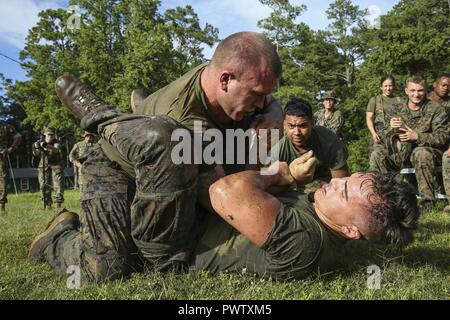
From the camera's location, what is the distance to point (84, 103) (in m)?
3.36

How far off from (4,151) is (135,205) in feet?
25.6

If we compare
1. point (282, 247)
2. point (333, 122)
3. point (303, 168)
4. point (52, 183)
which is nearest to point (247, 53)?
point (303, 168)

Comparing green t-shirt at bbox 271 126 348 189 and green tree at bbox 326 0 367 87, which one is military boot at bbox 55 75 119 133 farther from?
green tree at bbox 326 0 367 87

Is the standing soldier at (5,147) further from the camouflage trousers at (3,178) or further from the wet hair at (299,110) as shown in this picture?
the wet hair at (299,110)

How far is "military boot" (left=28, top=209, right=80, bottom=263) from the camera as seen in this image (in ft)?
11.6

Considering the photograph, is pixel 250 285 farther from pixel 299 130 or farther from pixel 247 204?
pixel 299 130

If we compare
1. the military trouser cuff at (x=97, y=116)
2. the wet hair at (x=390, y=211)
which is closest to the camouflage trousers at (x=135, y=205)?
the military trouser cuff at (x=97, y=116)

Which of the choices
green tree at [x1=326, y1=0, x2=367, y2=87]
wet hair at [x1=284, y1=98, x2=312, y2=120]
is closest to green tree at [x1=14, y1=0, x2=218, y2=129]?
green tree at [x1=326, y1=0, x2=367, y2=87]

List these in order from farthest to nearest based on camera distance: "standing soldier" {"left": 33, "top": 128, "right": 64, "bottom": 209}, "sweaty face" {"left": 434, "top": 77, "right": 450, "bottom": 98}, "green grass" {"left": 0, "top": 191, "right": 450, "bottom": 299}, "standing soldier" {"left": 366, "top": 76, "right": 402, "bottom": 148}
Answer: "standing soldier" {"left": 33, "top": 128, "right": 64, "bottom": 209} < "standing soldier" {"left": 366, "top": 76, "right": 402, "bottom": 148} < "sweaty face" {"left": 434, "top": 77, "right": 450, "bottom": 98} < "green grass" {"left": 0, "top": 191, "right": 450, "bottom": 299}

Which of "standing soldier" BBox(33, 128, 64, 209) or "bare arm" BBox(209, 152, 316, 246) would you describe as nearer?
"bare arm" BBox(209, 152, 316, 246)

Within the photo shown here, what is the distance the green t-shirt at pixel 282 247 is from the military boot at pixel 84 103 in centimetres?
100

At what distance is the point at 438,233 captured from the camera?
462 cm

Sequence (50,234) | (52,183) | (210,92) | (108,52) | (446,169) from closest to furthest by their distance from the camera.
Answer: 1. (210,92)
2. (50,234)
3. (446,169)
4. (52,183)
5. (108,52)

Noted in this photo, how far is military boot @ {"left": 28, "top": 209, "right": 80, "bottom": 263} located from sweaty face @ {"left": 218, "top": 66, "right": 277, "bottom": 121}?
5.33 feet
